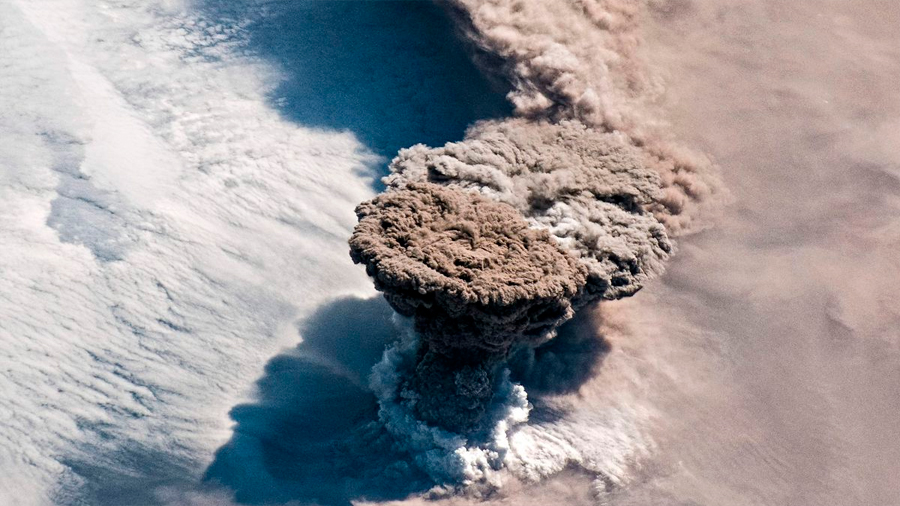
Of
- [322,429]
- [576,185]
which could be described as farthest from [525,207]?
[322,429]

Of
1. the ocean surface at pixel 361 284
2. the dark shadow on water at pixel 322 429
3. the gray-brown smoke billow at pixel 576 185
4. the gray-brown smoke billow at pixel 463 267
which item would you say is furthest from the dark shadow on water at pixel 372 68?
the gray-brown smoke billow at pixel 463 267

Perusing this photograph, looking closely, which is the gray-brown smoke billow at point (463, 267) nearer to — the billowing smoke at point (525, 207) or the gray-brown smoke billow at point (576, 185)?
the billowing smoke at point (525, 207)

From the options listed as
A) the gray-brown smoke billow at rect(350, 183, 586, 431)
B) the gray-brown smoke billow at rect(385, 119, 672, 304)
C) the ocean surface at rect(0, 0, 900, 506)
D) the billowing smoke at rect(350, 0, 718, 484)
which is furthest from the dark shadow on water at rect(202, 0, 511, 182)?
the gray-brown smoke billow at rect(350, 183, 586, 431)

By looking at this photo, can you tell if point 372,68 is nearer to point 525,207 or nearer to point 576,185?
point 525,207

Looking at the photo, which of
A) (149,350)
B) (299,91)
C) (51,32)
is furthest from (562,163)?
(51,32)

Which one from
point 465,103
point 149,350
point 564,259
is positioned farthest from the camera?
point 465,103

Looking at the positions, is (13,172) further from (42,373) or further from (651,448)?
(651,448)

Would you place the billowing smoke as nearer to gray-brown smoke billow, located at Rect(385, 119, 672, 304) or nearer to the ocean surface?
gray-brown smoke billow, located at Rect(385, 119, 672, 304)
